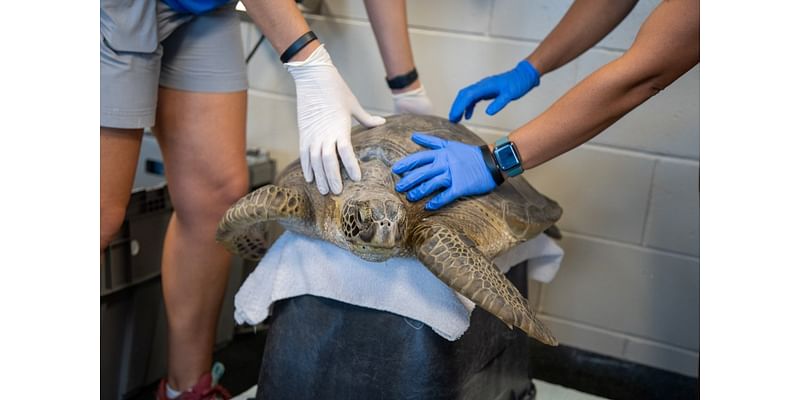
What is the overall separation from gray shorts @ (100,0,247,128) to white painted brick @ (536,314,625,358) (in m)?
1.16

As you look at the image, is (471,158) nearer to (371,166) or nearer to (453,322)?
(371,166)

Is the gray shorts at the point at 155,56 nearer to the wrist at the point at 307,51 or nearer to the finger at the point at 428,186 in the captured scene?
the wrist at the point at 307,51

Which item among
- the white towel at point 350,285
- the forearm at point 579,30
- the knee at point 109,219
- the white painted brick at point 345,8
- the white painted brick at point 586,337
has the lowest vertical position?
the white painted brick at point 586,337

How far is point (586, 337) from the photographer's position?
2.16m

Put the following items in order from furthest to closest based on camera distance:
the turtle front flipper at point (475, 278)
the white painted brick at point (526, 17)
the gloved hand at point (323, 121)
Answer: the white painted brick at point (526, 17) < the gloved hand at point (323, 121) < the turtle front flipper at point (475, 278)

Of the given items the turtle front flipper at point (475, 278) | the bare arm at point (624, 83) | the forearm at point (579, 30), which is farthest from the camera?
the forearm at point (579, 30)

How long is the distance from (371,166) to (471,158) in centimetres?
18

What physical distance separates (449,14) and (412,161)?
93 cm

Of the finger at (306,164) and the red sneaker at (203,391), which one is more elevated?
the finger at (306,164)

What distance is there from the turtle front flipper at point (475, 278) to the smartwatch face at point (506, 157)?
23 centimetres

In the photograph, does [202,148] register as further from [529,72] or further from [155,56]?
[529,72]

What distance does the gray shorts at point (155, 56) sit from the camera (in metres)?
1.29

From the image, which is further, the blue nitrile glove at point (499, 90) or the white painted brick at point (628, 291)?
the white painted brick at point (628, 291)

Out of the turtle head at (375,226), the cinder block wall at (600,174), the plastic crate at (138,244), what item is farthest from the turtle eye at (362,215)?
the cinder block wall at (600,174)
